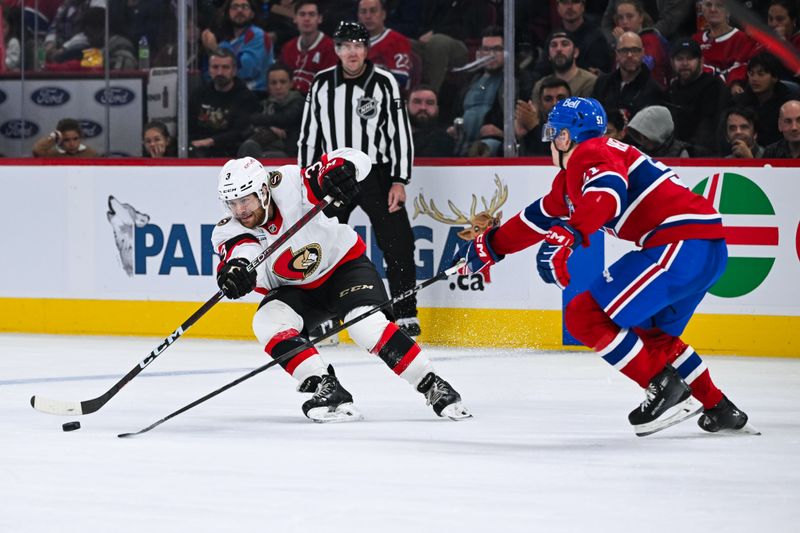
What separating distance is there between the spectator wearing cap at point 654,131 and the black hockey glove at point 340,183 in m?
2.32

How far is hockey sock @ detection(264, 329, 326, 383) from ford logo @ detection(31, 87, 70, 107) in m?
3.56

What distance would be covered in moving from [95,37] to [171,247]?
4.59ft

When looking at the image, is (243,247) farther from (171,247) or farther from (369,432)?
(171,247)

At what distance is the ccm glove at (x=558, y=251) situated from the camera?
382cm

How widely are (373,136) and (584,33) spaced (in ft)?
3.65

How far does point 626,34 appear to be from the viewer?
21.1ft

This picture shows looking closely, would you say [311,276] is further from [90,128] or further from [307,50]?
[90,128]

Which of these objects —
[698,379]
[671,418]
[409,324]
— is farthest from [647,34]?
[671,418]

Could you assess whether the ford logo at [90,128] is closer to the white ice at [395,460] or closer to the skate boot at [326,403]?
the white ice at [395,460]

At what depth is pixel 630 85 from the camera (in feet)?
20.9

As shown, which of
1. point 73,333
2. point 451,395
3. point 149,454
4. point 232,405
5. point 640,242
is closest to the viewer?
point 149,454

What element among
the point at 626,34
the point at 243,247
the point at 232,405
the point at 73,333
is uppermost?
the point at 626,34

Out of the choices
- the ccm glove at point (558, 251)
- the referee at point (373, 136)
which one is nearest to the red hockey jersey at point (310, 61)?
the referee at point (373, 136)

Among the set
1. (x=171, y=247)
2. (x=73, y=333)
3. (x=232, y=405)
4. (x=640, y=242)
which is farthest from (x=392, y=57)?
(x=640, y=242)
